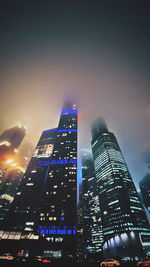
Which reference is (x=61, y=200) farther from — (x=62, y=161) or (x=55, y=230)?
(x=62, y=161)

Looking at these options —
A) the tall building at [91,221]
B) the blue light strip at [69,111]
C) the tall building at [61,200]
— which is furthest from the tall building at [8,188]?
the blue light strip at [69,111]

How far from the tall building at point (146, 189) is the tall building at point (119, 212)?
6393 centimetres

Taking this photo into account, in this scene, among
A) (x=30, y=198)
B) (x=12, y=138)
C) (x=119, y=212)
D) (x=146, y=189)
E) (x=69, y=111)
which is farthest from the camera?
(x=146, y=189)

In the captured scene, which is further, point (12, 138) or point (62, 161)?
point (12, 138)

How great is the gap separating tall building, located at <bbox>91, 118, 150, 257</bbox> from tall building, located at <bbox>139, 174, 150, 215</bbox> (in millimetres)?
63931

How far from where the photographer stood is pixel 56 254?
52.6 metres

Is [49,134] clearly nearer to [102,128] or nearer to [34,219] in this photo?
[34,219]

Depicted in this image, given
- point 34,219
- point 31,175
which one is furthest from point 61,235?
point 31,175

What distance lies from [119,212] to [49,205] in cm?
5325

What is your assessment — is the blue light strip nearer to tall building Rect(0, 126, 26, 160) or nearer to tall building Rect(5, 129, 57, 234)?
tall building Rect(5, 129, 57, 234)

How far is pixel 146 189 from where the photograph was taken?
514 feet

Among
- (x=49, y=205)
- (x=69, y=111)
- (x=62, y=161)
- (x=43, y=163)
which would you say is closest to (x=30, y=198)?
(x=49, y=205)

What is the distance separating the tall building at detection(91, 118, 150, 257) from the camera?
75.3 m

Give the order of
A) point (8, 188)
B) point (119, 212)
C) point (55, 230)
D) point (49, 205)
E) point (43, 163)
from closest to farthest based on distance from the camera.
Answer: point (55, 230)
point (49, 205)
point (119, 212)
point (43, 163)
point (8, 188)
